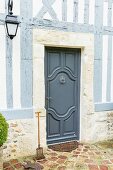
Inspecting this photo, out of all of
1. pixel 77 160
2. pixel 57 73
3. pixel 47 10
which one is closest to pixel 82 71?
pixel 57 73

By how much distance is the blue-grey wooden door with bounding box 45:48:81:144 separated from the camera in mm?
4844

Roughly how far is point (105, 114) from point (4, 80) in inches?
95.8

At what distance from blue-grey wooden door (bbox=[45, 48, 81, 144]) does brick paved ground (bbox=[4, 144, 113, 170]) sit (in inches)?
20.0

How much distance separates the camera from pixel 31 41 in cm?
436

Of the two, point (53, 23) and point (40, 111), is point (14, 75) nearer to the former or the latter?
point (40, 111)

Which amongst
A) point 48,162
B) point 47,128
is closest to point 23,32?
point 47,128

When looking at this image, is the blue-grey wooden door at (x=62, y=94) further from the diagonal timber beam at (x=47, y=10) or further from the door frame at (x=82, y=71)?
the diagonal timber beam at (x=47, y=10)

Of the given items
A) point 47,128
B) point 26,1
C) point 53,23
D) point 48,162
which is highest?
point 26,1

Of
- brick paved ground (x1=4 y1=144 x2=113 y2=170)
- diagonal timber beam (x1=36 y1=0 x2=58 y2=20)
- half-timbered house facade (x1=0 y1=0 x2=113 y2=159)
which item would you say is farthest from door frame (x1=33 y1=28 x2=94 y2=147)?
brick paved ground (x1=4 y1=144 x2=113 y2=170)

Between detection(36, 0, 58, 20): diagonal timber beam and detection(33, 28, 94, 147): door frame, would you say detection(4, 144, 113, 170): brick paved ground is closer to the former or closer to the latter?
detection(33, 28, 94, 147): door frame

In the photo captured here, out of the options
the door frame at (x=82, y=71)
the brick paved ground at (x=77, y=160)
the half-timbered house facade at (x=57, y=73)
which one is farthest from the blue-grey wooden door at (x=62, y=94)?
the brick paved ground at (x=77, y=160)

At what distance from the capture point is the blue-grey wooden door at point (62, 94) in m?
4.84

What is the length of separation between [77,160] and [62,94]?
57.1 inches

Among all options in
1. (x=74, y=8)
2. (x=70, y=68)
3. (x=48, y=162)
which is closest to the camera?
(x=48, y=162)
